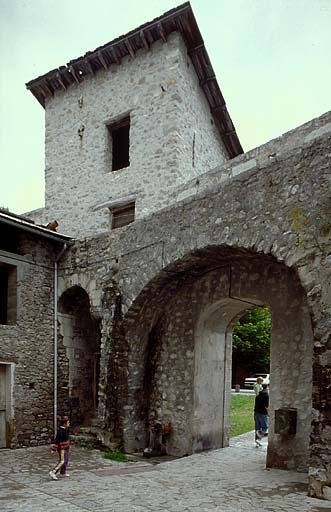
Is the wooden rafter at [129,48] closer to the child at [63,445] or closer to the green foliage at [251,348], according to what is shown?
the child at [63,445]

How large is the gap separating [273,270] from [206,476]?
3388 mm

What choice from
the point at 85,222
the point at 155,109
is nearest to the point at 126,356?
the point at 85,222

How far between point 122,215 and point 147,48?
4847 millimetres

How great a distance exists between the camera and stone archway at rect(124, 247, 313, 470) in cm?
778

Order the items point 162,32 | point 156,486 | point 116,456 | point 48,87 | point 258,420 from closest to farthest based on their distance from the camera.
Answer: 1. point 156,486
2. point 116,456
3. point 258,420
4. point 162,32
5. point 48,87

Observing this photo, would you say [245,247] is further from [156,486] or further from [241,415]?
[241,415]

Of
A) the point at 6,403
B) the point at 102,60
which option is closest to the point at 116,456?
the point at 6,403

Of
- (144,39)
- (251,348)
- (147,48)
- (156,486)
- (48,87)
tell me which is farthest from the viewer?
(251,348)

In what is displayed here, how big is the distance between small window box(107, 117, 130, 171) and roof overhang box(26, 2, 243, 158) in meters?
1.91

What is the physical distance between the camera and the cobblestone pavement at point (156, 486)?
5.12 metres

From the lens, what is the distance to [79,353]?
11.0m

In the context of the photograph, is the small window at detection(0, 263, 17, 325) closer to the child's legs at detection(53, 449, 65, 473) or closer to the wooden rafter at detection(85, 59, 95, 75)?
the child's legs at detection(53, 449, 65, 473)

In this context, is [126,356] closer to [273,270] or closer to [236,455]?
[236,455]

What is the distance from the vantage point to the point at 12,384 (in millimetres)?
9344
